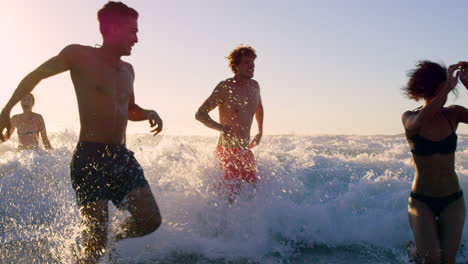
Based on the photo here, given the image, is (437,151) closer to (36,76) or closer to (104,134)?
(104,134)

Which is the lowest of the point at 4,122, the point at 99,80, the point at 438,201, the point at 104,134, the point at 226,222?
the point at 226,222

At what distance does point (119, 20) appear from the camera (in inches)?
129

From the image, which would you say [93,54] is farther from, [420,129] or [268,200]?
[268,200]

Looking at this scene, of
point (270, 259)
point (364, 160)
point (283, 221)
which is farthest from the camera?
point (364, 160)

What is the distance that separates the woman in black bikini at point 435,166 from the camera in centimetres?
313

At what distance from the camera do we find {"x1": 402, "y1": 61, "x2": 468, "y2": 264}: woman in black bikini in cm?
313

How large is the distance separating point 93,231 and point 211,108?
2.22m

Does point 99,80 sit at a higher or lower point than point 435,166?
higher

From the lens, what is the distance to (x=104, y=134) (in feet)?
10.6

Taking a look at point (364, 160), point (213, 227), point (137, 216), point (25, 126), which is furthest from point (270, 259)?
point (364, 160)

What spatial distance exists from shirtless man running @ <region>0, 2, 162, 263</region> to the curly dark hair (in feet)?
6.61

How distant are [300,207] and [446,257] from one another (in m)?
3.15

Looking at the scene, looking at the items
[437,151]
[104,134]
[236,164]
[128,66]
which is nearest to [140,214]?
[104,134]

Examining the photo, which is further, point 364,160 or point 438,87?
point 364,160
